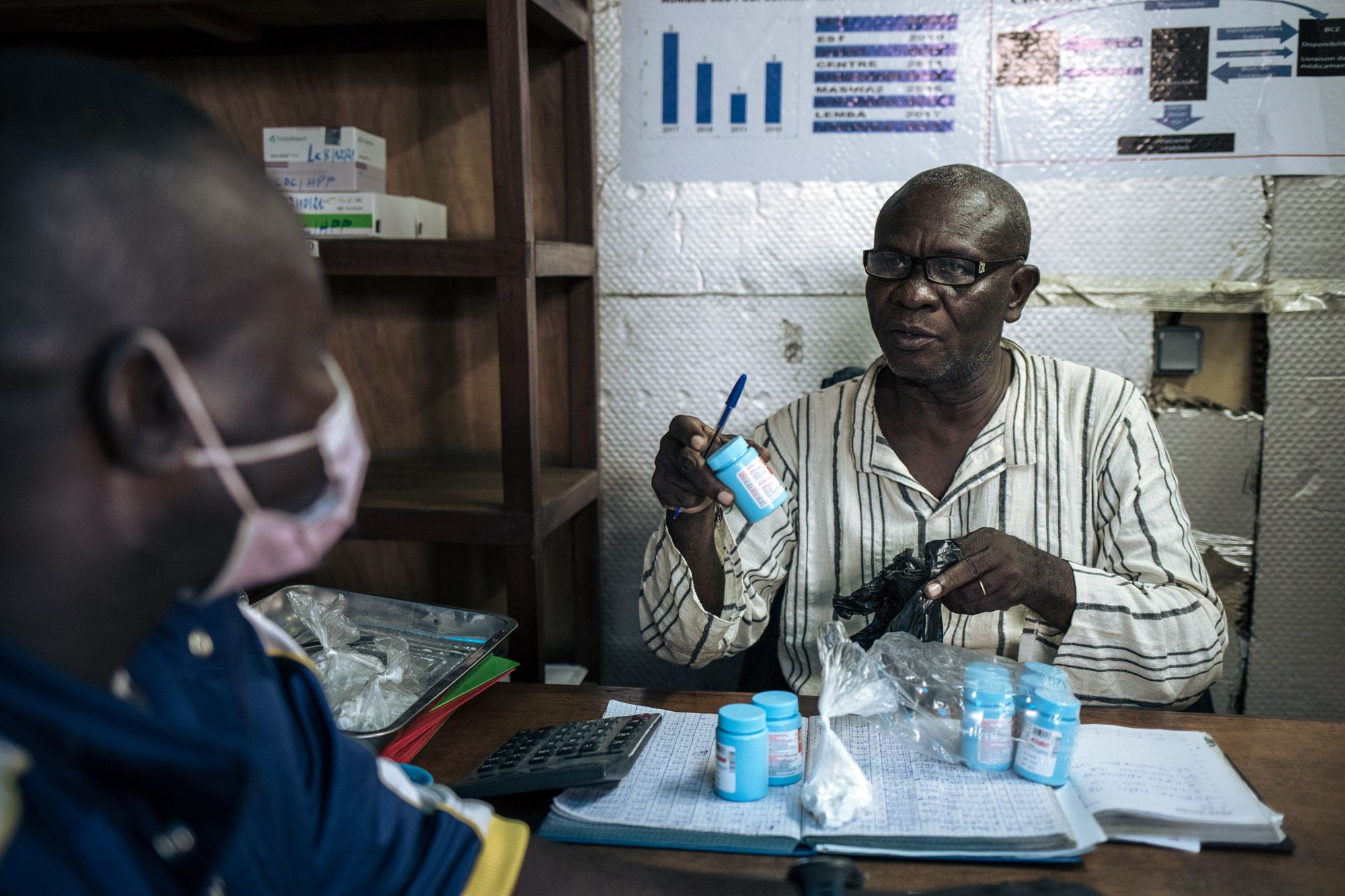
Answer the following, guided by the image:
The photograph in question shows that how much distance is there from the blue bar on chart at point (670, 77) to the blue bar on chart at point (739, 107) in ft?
0.43

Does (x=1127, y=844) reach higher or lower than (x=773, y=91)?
lower

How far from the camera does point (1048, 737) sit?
1146 millimetres

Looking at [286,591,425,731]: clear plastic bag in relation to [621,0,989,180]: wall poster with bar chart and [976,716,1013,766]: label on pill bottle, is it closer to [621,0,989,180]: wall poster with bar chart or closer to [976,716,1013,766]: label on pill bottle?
[976,716,1013,766]: label on pill bottle

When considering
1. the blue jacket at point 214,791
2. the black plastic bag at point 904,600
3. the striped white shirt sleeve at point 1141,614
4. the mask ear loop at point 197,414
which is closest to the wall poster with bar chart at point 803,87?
the striped white shirt sleeve at point 1141,614

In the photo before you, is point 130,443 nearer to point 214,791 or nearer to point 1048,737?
point 214,791

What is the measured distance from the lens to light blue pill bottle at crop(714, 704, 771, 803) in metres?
1.12

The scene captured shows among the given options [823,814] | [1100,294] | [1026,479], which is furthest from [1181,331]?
[823,814]

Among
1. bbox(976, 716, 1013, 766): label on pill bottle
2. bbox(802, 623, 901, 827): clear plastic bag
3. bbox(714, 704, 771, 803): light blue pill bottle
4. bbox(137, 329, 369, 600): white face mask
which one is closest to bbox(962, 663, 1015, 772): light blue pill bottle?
bbox(976, 716, 1013, 766): label on pill bottle

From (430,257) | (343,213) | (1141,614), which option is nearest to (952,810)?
(1141,614)

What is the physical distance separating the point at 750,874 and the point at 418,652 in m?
0.64

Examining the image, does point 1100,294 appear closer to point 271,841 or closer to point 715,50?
point 715,50

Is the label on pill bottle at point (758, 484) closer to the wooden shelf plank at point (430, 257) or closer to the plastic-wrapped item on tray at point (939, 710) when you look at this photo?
the plastic-wrapped item on tray at point (939, 710)

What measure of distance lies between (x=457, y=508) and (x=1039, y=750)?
1.22 meters

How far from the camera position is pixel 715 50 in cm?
224
